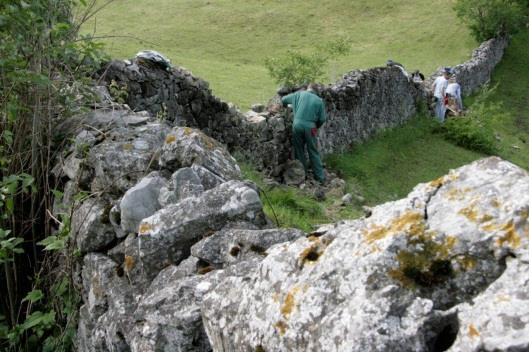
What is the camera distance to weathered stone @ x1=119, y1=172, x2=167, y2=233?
4520mm

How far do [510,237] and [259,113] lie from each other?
12835mm

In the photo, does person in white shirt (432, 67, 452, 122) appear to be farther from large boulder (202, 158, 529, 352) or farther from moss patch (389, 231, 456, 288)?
moss patch (389, 231, 456, 288)

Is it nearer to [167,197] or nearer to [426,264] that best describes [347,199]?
[167,197]

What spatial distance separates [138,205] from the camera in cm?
454

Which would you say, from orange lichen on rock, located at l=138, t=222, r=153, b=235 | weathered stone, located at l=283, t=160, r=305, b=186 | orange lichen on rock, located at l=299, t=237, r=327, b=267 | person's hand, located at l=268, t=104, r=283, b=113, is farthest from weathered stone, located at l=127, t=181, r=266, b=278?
person's hand, located at l=268, t=104, r=283, b=113

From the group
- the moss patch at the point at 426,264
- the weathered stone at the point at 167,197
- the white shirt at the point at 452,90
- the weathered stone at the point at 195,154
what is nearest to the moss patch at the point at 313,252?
the moss patch at the point at 426,264

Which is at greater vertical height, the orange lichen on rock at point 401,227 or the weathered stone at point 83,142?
the orange lichen on rock at point 401,227

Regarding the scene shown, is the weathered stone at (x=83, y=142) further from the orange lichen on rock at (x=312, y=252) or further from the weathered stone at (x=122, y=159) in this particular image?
the orange lichen on rock at (x=312, y=252)

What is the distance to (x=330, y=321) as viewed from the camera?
7.91 ft

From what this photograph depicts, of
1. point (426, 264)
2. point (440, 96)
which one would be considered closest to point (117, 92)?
point (426, 264)

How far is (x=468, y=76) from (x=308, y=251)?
29.4 m

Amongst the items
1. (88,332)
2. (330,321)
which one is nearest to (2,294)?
(88,332)

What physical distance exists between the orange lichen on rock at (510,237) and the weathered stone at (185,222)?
2190 mm

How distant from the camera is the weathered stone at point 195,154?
4.94 m
